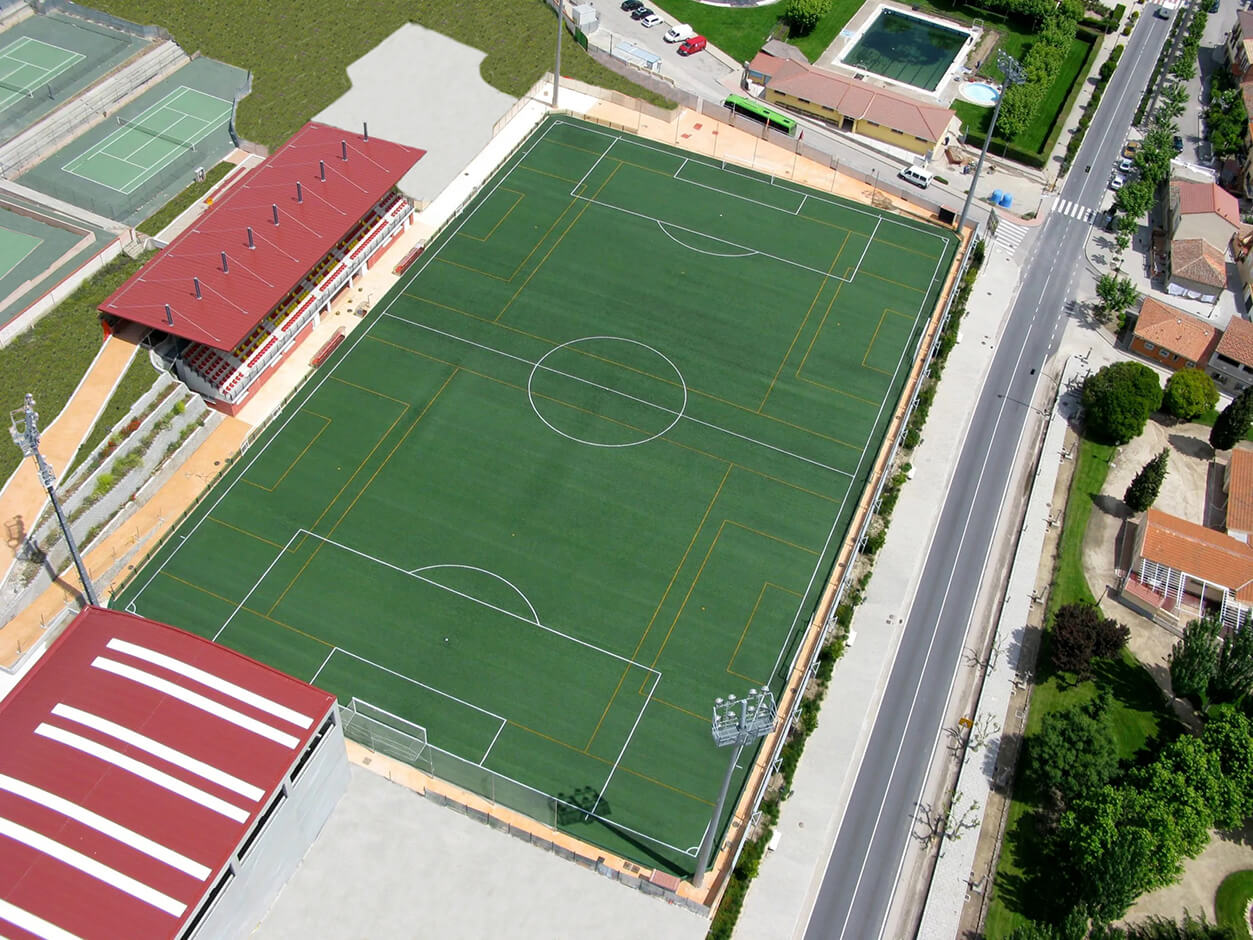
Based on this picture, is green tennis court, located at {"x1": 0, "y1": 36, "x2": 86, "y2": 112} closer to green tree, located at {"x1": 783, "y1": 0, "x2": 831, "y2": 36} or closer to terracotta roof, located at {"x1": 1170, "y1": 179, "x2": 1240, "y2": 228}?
green tree, located at {"x1": 783, "y1": 0, "x2": 831, "y2": 36}

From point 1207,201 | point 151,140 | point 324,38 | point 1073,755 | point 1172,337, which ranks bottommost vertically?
point 1073,755

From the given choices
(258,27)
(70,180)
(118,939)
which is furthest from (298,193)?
(118,939)

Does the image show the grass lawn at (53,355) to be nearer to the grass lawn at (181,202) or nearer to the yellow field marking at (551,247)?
the grass lawn at (181,202)

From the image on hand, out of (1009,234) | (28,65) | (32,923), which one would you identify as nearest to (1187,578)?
(1009,234)

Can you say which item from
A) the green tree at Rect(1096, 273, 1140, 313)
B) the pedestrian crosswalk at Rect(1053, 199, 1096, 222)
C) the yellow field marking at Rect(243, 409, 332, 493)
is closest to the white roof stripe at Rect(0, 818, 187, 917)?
the yellow field marking at Rect(243, 409, 332, 493)

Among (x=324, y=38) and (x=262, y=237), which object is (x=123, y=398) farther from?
(x=324, y=38)

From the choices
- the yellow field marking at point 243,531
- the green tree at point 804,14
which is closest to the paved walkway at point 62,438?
the yellow field marking at point 243,531
